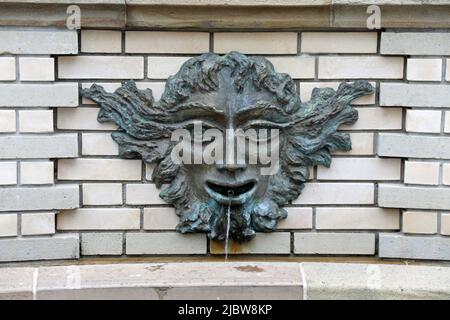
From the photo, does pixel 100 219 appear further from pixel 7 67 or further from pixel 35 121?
pixel 7 67

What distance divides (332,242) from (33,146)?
182cm

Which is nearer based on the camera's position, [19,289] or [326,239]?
[19,289]

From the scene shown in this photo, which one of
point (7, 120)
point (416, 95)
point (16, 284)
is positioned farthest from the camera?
point (416, 95)

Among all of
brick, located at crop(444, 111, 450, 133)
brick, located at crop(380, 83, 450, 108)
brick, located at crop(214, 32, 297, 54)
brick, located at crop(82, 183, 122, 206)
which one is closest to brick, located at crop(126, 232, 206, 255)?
brick, located at crop(82, 183, 122, 206)

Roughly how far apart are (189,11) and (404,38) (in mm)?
1226

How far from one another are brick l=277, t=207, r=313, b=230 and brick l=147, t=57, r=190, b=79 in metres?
1.06

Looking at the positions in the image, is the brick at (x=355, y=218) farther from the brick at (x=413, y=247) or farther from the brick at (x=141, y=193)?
the brick at (x=141, y=193)

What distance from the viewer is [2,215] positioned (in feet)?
14.2

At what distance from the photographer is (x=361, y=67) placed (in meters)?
4.39

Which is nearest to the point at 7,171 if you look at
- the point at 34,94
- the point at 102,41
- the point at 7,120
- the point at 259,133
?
the point at 7,120

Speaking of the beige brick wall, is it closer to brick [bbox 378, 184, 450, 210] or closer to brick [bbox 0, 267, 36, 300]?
brick [bbox 378, 184, 450, 210]

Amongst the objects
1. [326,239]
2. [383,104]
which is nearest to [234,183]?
[326,239]

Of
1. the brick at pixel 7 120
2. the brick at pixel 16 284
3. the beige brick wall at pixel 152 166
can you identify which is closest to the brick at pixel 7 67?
the beige brick wall at pixel 152 166

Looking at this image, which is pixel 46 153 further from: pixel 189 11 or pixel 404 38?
pixel 404 38
